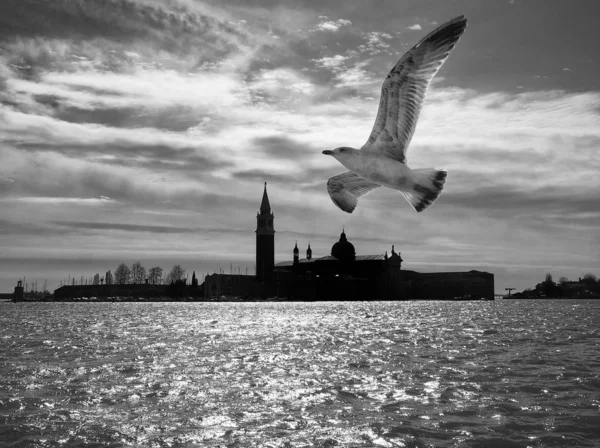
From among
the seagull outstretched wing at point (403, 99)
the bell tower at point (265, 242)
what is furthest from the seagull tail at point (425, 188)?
the bell tower at point (265, 242)

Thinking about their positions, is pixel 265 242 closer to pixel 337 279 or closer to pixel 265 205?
pixel 265 205

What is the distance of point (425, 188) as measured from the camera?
443 cm

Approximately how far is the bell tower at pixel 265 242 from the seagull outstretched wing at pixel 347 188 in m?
130

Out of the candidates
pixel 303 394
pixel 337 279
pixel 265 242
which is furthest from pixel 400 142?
pixel 265 242

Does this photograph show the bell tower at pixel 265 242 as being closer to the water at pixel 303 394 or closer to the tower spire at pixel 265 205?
the tower spire at pixel 265 205

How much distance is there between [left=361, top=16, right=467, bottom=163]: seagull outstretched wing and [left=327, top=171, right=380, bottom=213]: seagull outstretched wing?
10.0 inches

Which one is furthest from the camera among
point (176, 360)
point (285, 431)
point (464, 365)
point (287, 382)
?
point (176, 360)

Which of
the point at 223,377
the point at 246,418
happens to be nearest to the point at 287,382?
the point at 223,377

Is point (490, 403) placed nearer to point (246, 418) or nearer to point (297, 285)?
point (246, 418)

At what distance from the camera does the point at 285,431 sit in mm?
14312

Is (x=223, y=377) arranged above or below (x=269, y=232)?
below

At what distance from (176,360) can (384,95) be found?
79.6ft

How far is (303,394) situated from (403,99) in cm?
1499

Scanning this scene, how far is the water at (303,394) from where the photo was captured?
14.1 meters
